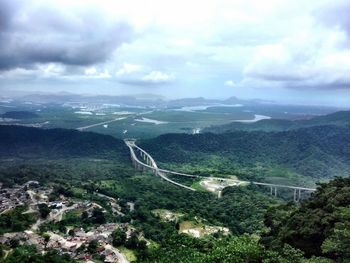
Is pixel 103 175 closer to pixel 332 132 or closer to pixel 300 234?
pixel 300 234

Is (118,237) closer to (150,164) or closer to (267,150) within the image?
(150,164)

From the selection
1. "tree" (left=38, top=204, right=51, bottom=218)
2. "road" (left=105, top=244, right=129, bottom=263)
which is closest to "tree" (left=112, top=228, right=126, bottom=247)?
"road" (left=105, top=244, right=129, bottom=263)

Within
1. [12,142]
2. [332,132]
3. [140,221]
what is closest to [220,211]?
[140,221]

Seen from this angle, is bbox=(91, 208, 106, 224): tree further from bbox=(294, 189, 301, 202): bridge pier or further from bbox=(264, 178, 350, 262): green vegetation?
bbox=(294, 189, 301, 202): bridge pier

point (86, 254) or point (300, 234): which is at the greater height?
point (300, 234)

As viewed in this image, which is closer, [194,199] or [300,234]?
[300,234]

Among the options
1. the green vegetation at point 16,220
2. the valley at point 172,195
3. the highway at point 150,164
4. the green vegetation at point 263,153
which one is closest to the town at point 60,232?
the valley at point 172,195
